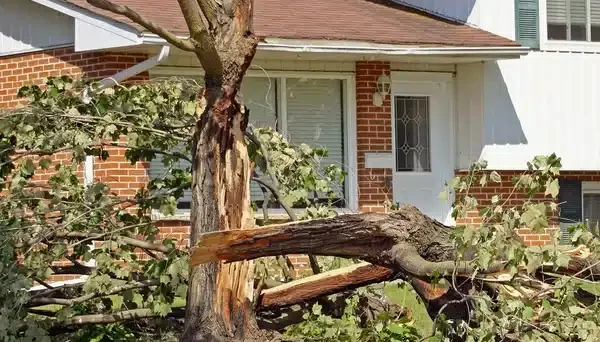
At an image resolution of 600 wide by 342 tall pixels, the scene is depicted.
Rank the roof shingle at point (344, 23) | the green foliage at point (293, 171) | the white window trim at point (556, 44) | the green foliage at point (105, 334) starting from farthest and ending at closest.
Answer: the white window trim at point (556, 44) → the roof shingle at point (344, 23) → the green foliage at point (293, 171) → the green foliage at point (105, 334)

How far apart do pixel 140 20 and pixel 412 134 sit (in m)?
9.64

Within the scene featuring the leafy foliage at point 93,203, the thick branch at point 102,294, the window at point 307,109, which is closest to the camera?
the leafy foliage at point 93,203

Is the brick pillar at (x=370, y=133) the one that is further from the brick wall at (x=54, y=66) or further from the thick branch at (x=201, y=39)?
the thick branch at (x=201, y=39)

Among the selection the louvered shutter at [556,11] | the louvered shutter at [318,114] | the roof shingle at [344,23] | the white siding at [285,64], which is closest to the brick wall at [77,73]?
the white siding at [285,64]

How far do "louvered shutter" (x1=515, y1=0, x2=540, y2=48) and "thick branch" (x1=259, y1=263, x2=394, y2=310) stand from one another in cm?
880

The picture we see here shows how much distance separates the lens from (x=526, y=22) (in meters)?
15.3

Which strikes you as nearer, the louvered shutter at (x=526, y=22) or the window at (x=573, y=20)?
the louvered shutter at (x=526, y=22)

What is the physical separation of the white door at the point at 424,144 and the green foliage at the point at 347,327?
7.03 meters

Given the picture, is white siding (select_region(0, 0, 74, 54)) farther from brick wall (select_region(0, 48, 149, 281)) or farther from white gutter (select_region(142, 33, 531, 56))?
white gutter (select_region(142, 33, 531, 56))

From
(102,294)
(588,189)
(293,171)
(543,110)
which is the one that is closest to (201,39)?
(102,294)

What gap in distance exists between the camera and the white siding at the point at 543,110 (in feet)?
49.9

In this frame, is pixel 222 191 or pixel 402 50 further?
pixel 402 50

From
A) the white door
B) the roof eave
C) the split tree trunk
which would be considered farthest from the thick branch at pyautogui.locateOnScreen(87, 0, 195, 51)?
the white door

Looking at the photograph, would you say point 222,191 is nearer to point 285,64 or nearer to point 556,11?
point 285,64
